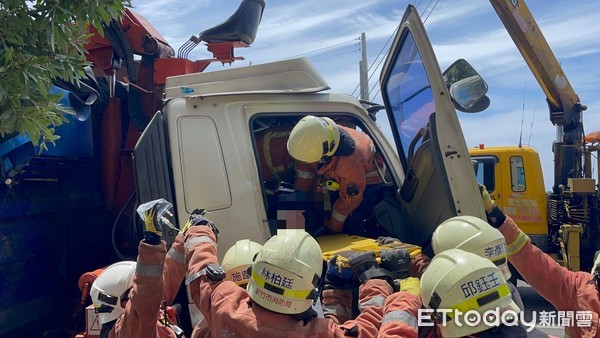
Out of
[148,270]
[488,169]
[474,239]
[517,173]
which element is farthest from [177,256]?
[517,173]

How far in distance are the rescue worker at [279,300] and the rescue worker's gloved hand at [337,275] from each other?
41cm

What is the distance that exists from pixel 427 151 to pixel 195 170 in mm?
1343

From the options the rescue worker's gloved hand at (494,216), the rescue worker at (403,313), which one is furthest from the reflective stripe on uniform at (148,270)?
the rescue worker's gloved hand at (494,216)

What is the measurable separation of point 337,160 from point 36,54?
191 cm

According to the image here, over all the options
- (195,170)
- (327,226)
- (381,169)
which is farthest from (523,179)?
(195,170)

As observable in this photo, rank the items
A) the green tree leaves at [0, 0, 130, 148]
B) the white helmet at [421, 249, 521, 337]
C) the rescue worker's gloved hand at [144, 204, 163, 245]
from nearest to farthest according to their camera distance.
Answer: the green tree leaves at [0, 0, 130, 148], the white helmet at [421, 249, 521, 337], the rescue worker's gloved hand at [144, 204, 163, 245]

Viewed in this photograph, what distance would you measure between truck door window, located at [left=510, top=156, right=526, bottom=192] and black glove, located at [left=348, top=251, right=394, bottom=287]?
5374 mm

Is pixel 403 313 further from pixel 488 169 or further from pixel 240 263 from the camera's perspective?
pixel 488 169

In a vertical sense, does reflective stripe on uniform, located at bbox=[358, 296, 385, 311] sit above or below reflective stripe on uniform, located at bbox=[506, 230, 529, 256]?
below

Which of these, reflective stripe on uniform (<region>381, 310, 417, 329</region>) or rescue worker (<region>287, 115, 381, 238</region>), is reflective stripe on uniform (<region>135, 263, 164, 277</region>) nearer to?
reflective stripe on uniform (<region>381, 310, 417, 329</region>)

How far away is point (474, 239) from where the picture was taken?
2482 mm

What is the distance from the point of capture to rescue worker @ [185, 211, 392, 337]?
2.13 meters

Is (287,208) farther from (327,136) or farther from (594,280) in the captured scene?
(594,280)

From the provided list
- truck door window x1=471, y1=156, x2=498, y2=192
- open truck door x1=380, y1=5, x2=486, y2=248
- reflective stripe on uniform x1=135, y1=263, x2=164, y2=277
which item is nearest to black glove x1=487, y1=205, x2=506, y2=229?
open truck door x1=380, y1=5, x2=486, y2=248
